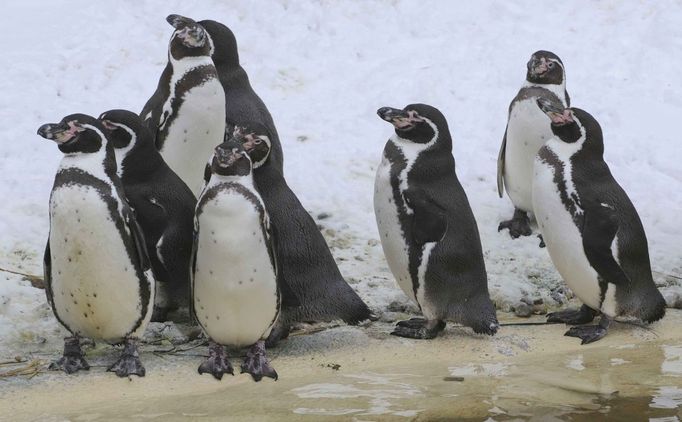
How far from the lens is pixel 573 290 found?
5.76 meters

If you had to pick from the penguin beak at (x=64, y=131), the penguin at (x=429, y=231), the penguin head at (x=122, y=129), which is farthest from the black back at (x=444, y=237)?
the penguin beak at (x=64, y=131)

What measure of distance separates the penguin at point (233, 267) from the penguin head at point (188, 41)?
64.8 inches

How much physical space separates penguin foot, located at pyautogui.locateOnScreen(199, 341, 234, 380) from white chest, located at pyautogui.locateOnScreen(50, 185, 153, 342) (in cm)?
30

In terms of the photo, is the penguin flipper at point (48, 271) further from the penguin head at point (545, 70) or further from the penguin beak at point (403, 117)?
the penguin head at point (545, 70)

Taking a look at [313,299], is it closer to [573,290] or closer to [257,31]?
[573,290]

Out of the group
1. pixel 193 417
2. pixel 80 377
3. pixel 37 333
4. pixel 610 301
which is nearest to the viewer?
pixel 193 417

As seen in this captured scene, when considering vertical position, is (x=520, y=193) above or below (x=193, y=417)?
above

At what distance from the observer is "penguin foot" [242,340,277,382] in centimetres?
493

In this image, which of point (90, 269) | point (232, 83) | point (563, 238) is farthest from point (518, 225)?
point (90, 269)

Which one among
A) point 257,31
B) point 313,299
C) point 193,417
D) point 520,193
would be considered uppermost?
point 257,31

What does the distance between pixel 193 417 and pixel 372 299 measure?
1.72 m

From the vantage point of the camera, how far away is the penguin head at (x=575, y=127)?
18.8 ft

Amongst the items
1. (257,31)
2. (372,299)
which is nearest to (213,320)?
(372,299)

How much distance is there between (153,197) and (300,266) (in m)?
0.71
